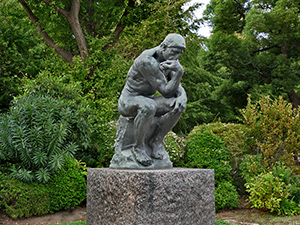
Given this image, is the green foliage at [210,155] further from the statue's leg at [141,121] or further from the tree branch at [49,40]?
the tree branch at [49,40]

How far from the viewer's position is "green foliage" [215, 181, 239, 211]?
22.9ft

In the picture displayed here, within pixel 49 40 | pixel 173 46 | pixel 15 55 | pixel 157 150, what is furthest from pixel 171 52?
pixel 15 55

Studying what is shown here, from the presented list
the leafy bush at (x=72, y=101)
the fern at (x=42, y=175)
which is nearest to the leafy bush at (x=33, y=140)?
the fern at (x=42, y=175)

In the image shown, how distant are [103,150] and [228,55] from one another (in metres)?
8.99

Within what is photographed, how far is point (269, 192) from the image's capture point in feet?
22.0

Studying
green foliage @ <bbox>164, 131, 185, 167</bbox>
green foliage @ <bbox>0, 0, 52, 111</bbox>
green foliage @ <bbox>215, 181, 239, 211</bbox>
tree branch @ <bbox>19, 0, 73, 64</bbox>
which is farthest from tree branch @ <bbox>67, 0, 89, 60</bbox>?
green foliage @ <bbox>215, 181, 239, 211</bbox>

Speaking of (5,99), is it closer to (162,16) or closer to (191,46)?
(162,16)

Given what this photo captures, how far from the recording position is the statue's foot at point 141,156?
3846mm

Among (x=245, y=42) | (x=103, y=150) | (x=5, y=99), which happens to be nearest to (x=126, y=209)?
(x=103, y=150)

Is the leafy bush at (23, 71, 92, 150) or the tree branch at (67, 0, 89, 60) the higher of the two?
the tree branch at (67, 0, 89, 60)

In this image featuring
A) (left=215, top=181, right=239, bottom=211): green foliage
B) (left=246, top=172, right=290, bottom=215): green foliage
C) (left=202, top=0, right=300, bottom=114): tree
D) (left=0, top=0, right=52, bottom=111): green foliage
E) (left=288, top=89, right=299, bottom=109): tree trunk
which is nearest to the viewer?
(left=246, top=172, right=290, bottom=215): green foliage

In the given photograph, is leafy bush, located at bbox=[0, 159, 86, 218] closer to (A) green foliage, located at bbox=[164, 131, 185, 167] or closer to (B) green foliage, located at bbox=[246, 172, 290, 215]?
(A) green foliage, located at bbox=[164, 131, 185, 167]

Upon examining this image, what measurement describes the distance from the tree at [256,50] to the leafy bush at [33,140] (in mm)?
8774

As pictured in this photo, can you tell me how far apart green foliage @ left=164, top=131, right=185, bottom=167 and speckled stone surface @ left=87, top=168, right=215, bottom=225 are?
11.9 ft
